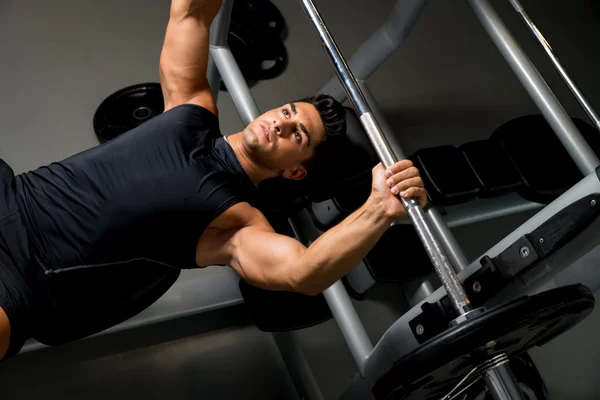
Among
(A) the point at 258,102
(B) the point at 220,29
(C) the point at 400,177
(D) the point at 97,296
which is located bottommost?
(C) the point at 400,177

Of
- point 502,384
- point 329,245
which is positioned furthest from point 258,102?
point 502,384

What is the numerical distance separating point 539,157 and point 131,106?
1389 millimetres

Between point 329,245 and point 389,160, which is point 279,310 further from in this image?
point 389,160

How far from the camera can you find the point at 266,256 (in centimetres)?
131

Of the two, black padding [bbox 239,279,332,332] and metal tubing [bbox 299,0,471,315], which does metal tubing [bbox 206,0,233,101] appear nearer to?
metal tubing [bbox 299,0,471,315]

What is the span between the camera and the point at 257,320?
1.79m

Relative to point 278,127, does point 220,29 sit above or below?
above

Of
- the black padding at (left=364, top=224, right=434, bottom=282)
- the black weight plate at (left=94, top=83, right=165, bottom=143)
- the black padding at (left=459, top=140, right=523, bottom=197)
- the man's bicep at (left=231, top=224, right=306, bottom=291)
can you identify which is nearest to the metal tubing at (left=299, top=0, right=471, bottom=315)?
the man's bicep at (left=231, top=224, right=306, bottom=291)

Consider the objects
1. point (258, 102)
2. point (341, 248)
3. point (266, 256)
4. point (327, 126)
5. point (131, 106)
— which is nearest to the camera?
point (341, 248)

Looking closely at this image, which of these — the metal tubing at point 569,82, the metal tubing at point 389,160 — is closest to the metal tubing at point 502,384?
the metal tubing at point 389,160

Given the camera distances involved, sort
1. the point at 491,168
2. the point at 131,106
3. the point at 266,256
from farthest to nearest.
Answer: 1. the point at 131,106
2. the point at 491,168
3. the point at 266,256

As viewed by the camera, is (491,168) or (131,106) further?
(131,106)

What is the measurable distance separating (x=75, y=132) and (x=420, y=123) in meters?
1.36

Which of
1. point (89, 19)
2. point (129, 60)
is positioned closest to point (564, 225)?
point (129, 60)
